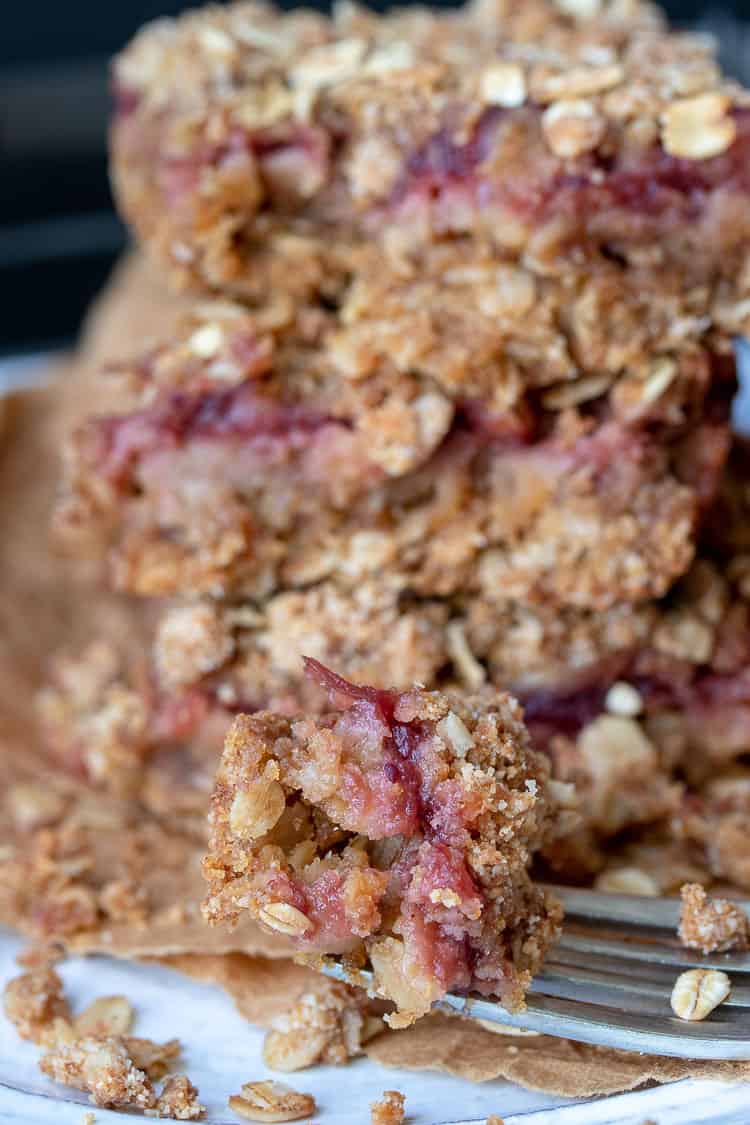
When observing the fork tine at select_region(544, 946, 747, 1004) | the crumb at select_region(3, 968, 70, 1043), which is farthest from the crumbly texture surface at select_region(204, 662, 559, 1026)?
the crumb at select_region(3, 968, 70, 1043)

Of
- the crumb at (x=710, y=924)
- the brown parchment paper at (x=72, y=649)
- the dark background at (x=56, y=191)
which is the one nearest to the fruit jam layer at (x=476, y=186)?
the brown parchment paper at (x=72, y=649)

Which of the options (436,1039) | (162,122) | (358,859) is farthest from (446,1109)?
(162,122)

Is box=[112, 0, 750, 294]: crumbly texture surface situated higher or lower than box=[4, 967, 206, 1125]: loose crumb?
higher

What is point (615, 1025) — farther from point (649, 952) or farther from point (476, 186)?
point (476, 186)

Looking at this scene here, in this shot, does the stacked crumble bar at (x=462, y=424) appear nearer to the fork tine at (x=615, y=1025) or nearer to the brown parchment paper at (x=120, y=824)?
the brown parchment paper at (x=120, y=824)

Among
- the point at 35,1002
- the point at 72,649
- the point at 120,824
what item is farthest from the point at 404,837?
the point at 72,649

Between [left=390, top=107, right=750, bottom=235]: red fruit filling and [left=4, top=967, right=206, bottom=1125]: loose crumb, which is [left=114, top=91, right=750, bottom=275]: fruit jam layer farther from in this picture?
[left=4, top=967, right=206, bottom=1125]: loose crumb

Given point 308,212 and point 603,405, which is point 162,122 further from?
point 603,405
